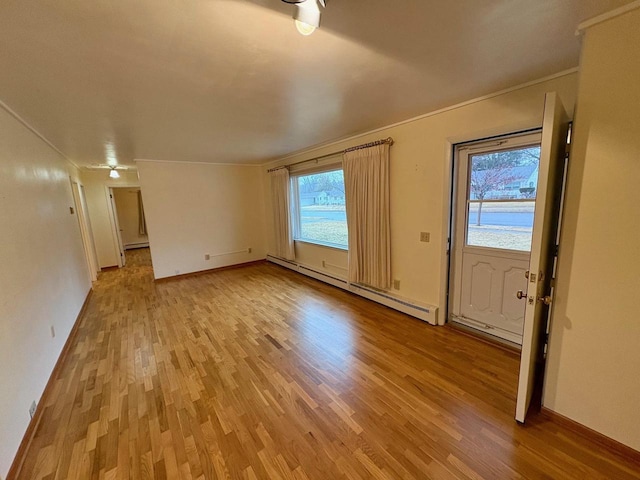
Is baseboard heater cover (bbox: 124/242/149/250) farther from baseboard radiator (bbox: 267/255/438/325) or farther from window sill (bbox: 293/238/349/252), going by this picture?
baseboard radiator (bbox: 267/255/438/325)

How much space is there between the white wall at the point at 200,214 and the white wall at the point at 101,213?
222 centimetres

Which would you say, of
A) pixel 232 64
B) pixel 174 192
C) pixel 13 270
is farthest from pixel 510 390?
pixel 174 192

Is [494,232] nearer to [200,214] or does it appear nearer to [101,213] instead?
[200,214]

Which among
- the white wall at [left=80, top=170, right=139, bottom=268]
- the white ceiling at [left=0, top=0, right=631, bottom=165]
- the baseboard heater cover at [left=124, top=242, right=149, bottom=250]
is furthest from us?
the baseboard heater cover at [left=124, top=242, right=149, bottom=250]

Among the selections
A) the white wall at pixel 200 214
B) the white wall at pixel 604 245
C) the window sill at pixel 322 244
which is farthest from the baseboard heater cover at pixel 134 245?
the white wall at pixel 604 245

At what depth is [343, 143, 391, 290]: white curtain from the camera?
126 inches

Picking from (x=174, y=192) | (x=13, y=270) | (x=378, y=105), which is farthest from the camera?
(x=174, y=192)

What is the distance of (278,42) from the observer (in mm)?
1386

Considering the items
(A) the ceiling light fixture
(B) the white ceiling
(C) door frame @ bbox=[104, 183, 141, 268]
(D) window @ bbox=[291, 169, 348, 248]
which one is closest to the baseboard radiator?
(D) window @ bbox=[291, 169, 348, 248]

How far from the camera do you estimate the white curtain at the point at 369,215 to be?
321 cm

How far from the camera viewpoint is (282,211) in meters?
5.34

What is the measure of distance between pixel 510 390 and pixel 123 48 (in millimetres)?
3344

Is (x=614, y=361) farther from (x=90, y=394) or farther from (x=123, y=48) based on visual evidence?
(x=90, y=394)

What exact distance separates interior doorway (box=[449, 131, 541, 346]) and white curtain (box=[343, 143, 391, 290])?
807 mm
